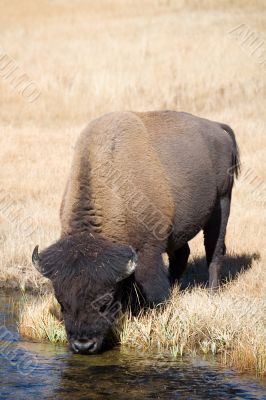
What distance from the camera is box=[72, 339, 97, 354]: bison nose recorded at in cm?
721

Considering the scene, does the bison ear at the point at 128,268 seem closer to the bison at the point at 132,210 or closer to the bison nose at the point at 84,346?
the bison at the point at 132,210

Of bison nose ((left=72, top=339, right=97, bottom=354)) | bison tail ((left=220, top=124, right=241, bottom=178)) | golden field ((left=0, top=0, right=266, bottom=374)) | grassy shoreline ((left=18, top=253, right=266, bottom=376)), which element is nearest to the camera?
bison nose ((left=72, top=339, right=97, bottom=354))

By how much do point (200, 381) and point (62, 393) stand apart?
4.36 ft

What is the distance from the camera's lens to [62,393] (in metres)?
6.65

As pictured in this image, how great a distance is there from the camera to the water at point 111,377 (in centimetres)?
665

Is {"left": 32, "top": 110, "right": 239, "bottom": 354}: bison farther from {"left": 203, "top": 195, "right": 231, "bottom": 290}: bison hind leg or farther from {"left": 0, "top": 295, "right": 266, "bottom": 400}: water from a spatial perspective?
{"left": 0, "top": 295, "right": 266, "bottom": 400}: water

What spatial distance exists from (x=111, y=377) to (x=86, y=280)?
3.13 ft

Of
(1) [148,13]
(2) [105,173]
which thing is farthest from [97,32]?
(2) [105,173]

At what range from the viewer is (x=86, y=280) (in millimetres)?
7234

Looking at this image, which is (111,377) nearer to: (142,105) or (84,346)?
(84,346)

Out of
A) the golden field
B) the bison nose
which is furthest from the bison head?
the golden field

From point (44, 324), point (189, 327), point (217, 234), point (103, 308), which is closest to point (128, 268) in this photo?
point (103, 308)

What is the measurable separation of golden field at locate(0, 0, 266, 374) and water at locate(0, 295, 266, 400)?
336 mm

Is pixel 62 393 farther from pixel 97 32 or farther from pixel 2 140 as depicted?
pixel 97 32
